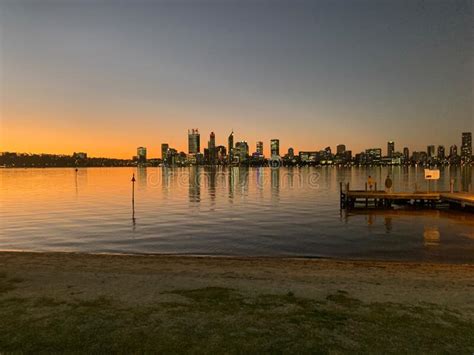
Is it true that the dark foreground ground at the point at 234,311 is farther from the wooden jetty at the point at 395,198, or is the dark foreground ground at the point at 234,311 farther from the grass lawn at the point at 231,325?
the wooden jetty at the point at 395,198

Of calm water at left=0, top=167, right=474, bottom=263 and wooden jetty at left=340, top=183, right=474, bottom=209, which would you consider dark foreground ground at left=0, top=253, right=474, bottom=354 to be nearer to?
calm water at left=0, top=167, right=474, bottom=263

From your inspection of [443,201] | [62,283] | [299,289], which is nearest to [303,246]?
[299,289]

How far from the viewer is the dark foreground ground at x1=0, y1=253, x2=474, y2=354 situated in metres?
7.69

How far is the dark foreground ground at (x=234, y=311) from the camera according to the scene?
303 inches

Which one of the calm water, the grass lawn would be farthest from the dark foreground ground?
the calm water

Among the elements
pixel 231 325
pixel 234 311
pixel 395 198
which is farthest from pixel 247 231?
pixel 395 198

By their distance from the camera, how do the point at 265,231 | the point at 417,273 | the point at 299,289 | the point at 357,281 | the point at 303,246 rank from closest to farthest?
the point at 299,289
the point at 357,281
the point at 417,273
the point at 303,246
the point at 265,231

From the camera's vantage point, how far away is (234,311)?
31.3ft

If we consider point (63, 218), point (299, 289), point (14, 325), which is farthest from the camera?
point (63, 218)

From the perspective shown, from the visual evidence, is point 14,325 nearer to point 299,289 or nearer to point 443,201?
point 299,289

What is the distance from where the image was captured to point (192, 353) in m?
7.28

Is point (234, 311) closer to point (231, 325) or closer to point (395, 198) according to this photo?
point (231, 325)

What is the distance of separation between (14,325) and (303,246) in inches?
766

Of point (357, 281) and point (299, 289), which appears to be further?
point (357, 281)
